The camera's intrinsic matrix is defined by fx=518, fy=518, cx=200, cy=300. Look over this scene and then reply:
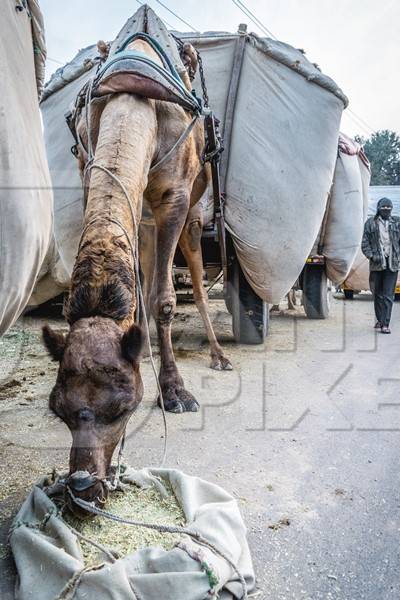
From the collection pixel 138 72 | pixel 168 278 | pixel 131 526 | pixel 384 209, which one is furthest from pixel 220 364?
pixel 384 209

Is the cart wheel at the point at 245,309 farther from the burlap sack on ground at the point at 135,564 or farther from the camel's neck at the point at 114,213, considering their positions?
the burlap sack on ground at the point at 135,564

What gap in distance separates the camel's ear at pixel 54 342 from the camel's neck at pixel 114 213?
0.10m

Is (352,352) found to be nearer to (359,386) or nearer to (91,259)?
(359,386)

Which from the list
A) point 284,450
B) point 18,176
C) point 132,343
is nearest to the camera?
point 18,176

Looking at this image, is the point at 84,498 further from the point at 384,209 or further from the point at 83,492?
the point at 384,209

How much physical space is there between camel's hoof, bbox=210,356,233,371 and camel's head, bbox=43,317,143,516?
2922mm

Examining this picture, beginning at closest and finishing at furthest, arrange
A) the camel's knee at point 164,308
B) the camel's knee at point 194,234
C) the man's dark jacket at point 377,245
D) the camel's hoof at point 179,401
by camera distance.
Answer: the camel's hoof at point 179,401 → the camel's knee at point 164,308 → the camel's knee at point 194,234 → the man's dark jacket at point 377,245

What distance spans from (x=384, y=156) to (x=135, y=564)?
53081 mm

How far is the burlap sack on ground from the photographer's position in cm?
158

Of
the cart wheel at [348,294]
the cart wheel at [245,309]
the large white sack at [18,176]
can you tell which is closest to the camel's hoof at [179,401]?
the large white sack at [18,176]

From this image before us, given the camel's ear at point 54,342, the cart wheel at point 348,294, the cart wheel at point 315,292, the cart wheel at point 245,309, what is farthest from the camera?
the cart wheel at point 348,294

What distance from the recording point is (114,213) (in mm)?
2398

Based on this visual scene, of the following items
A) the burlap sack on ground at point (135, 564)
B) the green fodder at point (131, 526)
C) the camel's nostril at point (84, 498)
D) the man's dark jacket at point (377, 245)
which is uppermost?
the man's dark jacket at point (377, 245)

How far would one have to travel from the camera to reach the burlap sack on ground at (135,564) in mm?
1585
